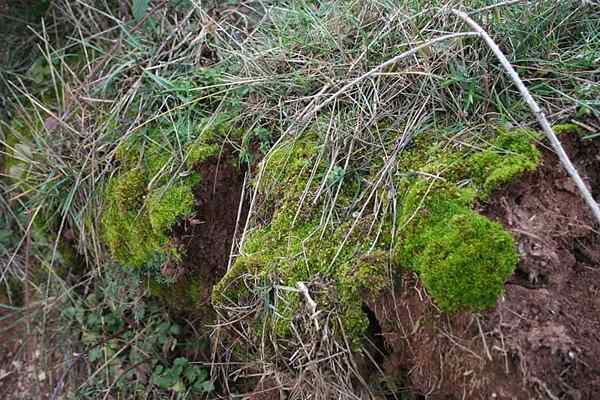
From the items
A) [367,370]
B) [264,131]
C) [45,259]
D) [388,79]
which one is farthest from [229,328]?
[45,259]

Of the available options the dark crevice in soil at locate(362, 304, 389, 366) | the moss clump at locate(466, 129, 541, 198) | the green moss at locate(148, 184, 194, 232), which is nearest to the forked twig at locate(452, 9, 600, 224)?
the moss clump at locate(466, 129, 541, 198)

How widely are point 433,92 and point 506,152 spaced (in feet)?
0.97

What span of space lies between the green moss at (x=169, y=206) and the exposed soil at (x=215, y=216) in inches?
1.2

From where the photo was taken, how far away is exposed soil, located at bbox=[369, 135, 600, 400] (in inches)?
47.1

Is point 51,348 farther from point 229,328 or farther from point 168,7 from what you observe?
point 168,7

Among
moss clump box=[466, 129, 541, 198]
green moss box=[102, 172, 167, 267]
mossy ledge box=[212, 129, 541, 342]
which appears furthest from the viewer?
green moss box=[102, 172, 167, 267]

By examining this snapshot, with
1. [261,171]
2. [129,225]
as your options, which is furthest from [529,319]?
[129,225]

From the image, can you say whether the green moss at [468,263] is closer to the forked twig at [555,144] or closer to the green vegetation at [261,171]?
the green vegetation at [261,171]

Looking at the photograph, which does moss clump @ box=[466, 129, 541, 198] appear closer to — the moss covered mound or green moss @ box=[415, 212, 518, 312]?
green moss @ box=[415, 212, 518, 312]

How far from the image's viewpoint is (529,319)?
1.25m

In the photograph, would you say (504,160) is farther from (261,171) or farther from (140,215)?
(140,215)

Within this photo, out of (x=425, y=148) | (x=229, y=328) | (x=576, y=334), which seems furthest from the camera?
(x=229, y=328)

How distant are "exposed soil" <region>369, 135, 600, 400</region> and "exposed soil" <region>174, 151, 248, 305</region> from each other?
67 cm

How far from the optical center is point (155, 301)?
241 cm
